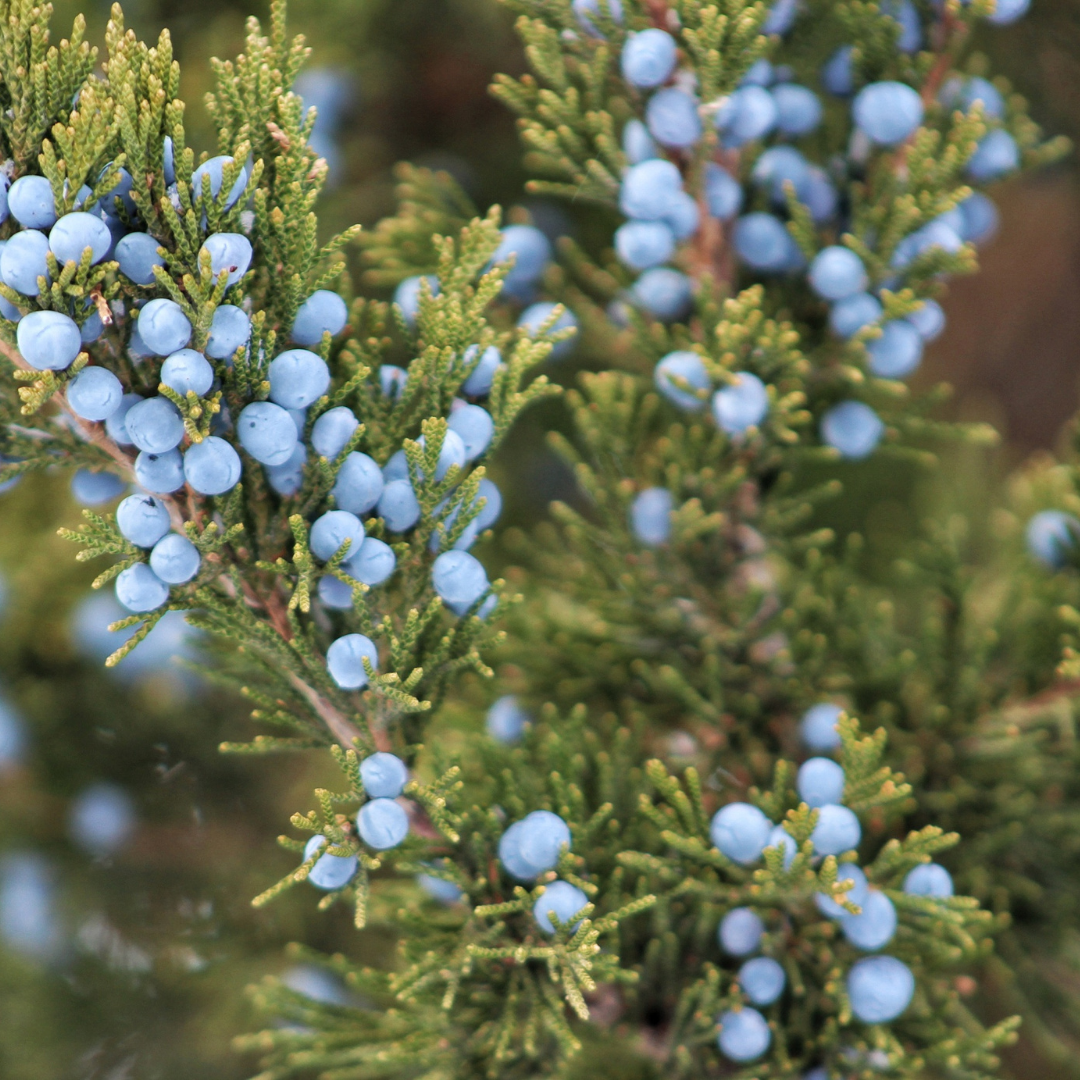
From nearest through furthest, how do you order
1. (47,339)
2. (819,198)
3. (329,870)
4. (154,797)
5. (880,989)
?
(47,339), (329,870), (880,989), (819,198), (154,797)

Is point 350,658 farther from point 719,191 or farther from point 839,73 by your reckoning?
point 839,73

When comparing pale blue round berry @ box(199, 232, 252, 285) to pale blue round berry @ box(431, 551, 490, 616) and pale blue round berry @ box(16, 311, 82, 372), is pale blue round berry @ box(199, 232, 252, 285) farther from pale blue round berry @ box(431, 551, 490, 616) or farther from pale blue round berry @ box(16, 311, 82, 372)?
pale blue round berry @ box(431, 551, 490, 616)

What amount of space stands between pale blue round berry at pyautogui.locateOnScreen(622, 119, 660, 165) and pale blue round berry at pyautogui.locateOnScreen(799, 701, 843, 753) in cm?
63

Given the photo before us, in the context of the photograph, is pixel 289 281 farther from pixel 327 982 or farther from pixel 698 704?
pixel 327 982

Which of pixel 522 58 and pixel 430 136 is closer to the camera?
pixel 522 58

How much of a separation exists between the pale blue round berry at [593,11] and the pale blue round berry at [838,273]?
1.05 ft

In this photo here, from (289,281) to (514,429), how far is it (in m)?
1.15

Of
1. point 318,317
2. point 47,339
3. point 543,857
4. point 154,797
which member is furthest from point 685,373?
point 154,797

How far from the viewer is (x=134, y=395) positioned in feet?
2.74

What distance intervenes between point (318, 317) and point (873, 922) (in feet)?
2.40

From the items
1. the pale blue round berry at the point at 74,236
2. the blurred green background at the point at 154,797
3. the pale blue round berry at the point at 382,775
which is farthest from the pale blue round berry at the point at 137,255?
the blurred green background at the point at 154,797

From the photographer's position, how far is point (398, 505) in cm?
88

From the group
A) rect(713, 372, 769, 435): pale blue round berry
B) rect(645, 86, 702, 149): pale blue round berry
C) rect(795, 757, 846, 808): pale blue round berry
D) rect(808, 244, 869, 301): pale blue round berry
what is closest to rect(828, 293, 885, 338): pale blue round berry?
rect(808, 244, 869, 301): pale blue round berry

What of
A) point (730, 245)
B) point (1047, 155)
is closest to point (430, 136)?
point (730, 245)
